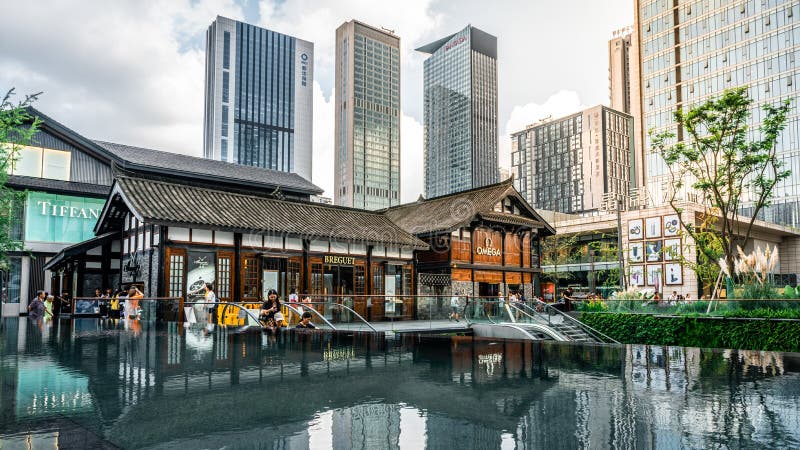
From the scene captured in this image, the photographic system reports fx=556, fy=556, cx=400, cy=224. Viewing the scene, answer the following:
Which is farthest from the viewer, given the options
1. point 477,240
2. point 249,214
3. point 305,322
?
point 477,240

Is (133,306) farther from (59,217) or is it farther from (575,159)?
(575,159)

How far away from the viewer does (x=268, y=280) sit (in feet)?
80.6

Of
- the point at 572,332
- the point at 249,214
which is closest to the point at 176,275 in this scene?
the point at 249,214

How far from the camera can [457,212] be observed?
33.7 metres

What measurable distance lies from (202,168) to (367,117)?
135048 mm

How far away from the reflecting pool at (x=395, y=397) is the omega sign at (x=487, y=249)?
21571 millimetres

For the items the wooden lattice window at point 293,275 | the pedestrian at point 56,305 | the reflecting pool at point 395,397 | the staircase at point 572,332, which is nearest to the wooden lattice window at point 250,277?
the wooden lattice window at point 293,275

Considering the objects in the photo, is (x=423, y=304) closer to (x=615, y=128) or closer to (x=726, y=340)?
(x=726, y=340)

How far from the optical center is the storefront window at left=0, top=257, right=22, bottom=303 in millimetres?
30141

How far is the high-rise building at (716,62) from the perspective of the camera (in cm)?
7206

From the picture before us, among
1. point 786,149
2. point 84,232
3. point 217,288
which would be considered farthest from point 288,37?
point 217,288

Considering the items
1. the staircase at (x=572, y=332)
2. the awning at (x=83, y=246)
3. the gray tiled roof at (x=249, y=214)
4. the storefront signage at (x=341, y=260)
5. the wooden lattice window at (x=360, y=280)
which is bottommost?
the staircase at (x=572, y=332)

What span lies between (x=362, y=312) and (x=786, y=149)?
74.4 metres

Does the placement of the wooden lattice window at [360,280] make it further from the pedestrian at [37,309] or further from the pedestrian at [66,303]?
the pedestrian at [37,309]
